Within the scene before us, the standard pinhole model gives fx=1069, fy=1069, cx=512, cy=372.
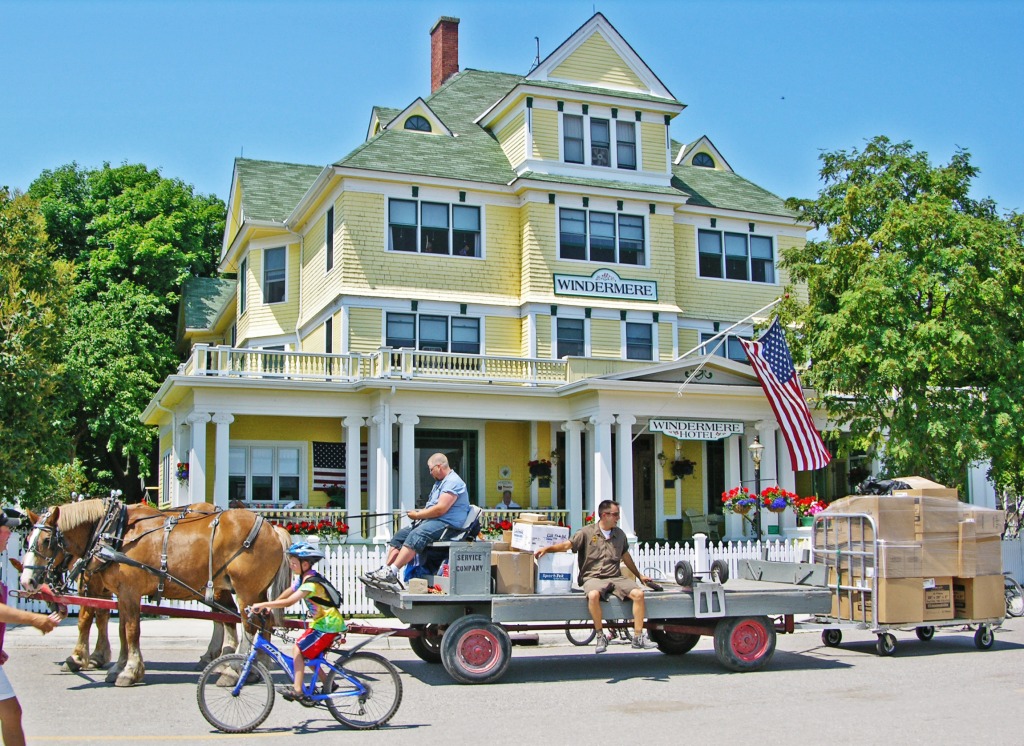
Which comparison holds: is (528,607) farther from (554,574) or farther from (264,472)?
(264,472)

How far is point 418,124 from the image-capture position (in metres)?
30.5

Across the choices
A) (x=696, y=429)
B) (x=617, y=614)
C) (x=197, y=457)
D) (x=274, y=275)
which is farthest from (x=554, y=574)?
(x=274, y=275)

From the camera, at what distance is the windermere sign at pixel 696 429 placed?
25.0m

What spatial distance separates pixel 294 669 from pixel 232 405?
14.8m

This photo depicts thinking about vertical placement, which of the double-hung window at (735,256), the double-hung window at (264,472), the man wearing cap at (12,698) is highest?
the double-hung window at (735,256)

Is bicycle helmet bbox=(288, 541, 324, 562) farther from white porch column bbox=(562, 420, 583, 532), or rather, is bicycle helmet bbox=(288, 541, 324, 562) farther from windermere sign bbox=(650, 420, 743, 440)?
white porch column bbox=(562, 420, 583, 532)

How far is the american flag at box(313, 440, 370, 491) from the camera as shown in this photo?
26625mm

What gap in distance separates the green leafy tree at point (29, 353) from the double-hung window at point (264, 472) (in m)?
4.80

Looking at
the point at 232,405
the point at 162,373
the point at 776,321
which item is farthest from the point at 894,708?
the point at 162,373

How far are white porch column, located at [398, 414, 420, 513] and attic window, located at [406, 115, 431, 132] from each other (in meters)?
9.86

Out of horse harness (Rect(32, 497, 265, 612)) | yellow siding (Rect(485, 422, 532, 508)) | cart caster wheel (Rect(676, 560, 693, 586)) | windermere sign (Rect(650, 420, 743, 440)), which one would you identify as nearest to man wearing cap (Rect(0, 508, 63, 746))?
horse harness (Rect(32, 497, 265, 612))

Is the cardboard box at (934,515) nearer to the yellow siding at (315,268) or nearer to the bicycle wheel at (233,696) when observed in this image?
the bicycle wheel at (233,696)

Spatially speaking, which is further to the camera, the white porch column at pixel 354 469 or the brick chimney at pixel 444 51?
the brick chimney at pixel 444 51

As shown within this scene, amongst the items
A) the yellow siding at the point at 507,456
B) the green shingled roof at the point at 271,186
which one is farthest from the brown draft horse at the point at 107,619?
the green shingled roof at the point at 271,186
